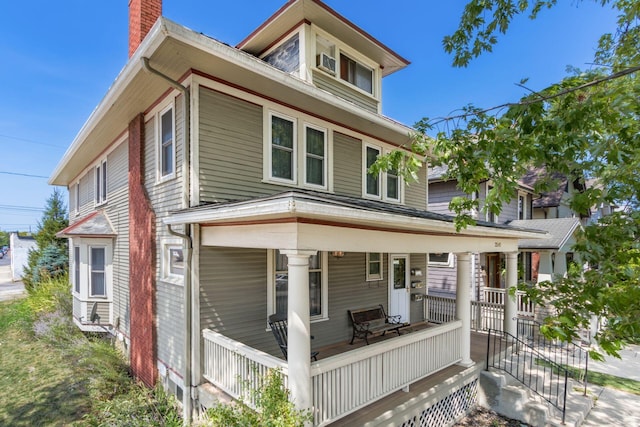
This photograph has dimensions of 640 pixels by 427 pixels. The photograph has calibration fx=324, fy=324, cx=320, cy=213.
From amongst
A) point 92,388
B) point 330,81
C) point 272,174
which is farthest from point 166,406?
point 330,81

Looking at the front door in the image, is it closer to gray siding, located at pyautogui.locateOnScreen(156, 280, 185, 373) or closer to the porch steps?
the porch steps

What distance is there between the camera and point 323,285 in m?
7.60

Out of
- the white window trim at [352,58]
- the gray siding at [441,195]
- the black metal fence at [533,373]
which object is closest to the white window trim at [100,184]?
the white window trim at [352,58]

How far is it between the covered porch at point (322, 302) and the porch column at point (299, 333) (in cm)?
1

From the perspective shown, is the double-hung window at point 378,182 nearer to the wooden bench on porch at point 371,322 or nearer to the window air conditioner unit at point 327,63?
the window air conditioner unit at point 327,63

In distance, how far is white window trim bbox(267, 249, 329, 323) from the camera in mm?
6480

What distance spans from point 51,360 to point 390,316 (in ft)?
31.7

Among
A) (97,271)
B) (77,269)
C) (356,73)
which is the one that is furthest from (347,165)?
(77,269)

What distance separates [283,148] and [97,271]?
7.07 metres

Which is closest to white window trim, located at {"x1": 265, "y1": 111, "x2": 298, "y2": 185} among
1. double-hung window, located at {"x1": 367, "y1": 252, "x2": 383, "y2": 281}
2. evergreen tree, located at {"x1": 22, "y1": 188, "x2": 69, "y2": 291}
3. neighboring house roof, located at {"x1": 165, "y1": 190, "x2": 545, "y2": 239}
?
neighboring house roof, located at {"x1": 165, "y1": 190, "x2": 545, "y2": 239}

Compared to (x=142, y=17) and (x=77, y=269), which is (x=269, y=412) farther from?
(x=77, y=269)

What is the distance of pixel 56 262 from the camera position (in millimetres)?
17109

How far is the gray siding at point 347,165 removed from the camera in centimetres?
796

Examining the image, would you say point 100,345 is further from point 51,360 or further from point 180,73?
point 180,73
